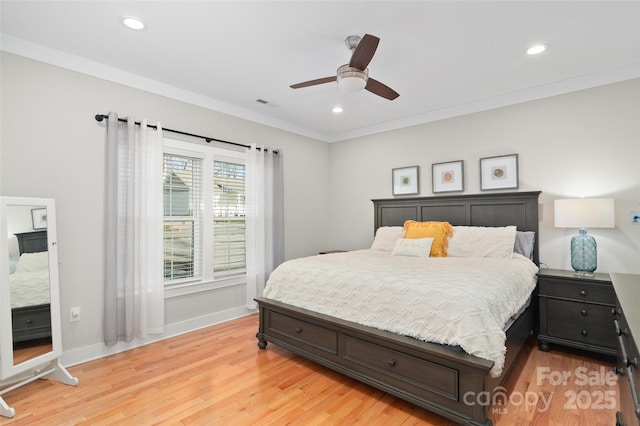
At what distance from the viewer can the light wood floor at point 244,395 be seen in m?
2.01

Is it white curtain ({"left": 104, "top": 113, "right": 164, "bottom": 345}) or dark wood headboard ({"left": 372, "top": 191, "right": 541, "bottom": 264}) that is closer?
white curtain ({"left": 104, "top": 113, "right": 164, "bottom": 345})

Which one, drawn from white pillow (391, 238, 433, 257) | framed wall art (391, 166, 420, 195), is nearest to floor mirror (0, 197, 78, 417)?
white pillow (391, 238, 433, 257)

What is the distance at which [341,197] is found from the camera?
210 inches

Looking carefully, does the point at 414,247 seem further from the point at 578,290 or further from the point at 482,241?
the point at 578,290

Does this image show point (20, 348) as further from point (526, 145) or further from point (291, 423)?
point (526, 145)

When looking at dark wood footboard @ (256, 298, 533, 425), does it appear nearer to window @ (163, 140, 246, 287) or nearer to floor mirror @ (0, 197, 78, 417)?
window @ (163, 140, 246, 287)

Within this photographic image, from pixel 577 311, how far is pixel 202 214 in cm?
385

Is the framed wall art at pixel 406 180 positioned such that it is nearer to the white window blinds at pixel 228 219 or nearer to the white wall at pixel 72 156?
the white window blinds at pixel 228 219

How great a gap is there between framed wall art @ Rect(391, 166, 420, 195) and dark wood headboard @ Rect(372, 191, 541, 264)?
0.16 meters

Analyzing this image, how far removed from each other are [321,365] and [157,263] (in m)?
1.91

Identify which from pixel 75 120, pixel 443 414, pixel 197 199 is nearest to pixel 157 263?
pixel 197 199

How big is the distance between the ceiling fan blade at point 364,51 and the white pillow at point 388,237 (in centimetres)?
230

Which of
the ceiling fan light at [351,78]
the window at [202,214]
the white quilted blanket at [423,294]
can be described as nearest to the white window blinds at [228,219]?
the window at [202,214]

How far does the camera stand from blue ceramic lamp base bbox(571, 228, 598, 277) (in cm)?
296
